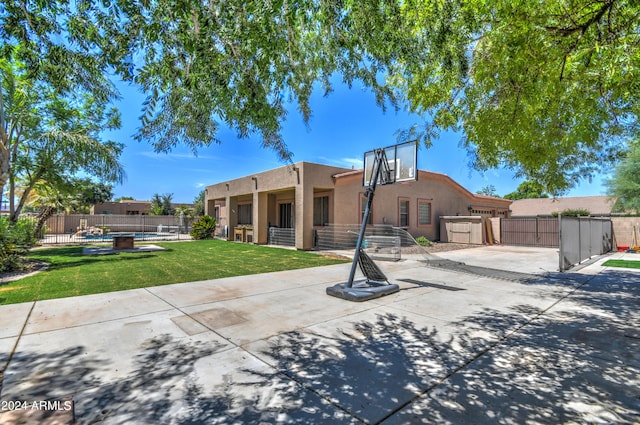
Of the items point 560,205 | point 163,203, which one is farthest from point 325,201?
point 163,203

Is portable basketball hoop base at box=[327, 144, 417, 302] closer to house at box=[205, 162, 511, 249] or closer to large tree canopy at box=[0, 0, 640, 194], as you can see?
large tree canopy at box=[0, 0, 640, 194]

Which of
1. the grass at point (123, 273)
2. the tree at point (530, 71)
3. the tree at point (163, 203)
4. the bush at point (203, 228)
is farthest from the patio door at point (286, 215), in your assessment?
the tree at point (163, 203)

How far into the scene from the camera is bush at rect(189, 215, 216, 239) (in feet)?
78.8

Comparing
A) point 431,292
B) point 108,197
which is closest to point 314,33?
point 431,292

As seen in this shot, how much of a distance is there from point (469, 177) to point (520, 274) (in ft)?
11.4

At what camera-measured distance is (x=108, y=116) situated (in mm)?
18062

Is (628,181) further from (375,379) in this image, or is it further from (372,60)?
(375,379)

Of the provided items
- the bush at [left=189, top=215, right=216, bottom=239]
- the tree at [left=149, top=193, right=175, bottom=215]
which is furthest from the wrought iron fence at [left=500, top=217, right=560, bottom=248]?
the tree at [left=149, top=193, right=175, bottom=215]

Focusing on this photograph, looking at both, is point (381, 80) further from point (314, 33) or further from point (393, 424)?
point (393, 424)

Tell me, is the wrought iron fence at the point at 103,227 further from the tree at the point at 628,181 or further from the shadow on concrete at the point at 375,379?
the tree at the point at 628,181

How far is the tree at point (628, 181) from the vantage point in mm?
19484

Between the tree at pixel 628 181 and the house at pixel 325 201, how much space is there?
7.87m

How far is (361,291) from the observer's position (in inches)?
265

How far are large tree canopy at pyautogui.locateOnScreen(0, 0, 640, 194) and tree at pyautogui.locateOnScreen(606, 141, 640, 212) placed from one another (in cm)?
1645
